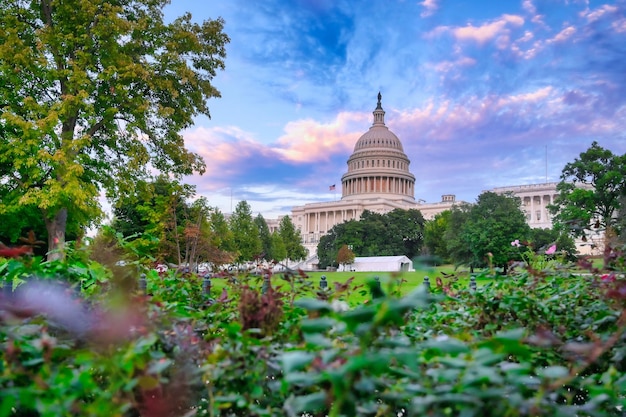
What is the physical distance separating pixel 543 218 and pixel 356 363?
9237 centimetres

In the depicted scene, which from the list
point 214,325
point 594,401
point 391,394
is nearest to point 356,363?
point 391,394

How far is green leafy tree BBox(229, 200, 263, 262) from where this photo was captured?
1818 inches

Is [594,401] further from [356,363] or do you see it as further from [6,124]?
[6,124]

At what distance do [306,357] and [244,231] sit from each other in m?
47.6

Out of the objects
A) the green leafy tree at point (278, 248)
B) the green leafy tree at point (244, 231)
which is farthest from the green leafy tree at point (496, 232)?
the green leafy tree at point (278, 248)

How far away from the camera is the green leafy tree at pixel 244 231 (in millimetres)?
46188

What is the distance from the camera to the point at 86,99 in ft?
56.9

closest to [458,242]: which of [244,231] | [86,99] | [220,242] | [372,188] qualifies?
[244,231]

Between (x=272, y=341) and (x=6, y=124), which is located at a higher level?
(x=6, y=124)

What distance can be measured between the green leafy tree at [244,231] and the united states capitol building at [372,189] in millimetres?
42667

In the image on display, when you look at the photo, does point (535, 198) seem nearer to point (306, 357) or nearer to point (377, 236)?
point (377, 236)

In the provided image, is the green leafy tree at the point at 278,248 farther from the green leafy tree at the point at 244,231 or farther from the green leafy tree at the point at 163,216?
the green leafy tree at the point at 163,216

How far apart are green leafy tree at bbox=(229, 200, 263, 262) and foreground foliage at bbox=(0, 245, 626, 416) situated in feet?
140

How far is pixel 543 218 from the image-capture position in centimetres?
8481
